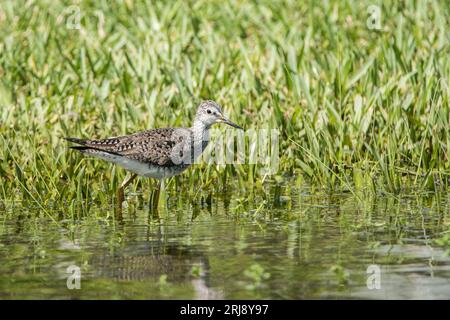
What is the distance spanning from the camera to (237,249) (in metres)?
7.38

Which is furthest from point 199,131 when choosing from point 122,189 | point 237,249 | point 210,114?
point 237,249

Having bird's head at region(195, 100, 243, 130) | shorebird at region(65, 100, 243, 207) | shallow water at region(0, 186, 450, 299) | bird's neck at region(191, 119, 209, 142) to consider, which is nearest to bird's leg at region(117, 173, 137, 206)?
shorebird at region(65, 100, 243, 207)

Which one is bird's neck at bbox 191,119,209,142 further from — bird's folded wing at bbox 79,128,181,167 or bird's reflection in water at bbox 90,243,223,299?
bird's reflection in water at bbox 90,243,223,299

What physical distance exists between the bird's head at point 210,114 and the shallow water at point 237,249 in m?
0.94

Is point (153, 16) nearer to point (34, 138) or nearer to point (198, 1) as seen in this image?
point (198, 1)

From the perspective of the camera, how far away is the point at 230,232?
26.1 feet

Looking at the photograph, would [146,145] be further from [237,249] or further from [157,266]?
[157,266]

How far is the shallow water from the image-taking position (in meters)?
6.40

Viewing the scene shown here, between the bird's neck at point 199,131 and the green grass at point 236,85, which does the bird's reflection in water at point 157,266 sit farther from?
the bird's neck at point 199,131

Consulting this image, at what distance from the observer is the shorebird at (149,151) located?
369 inches

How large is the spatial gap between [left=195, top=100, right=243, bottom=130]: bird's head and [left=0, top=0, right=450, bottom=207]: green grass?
0.47m
